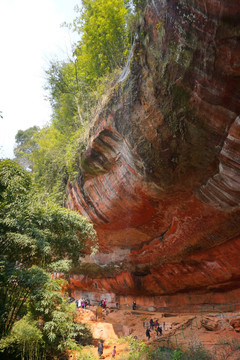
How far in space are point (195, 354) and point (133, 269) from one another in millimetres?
7475

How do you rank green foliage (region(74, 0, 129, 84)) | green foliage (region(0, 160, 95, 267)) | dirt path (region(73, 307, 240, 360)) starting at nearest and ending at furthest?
green foliage (region(0, 160, 95, 267)) → dirt path (region(73, 307, 240, 360)) → green foliage (region(74, 0, 129, 84))

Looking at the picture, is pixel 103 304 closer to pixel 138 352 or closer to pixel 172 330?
pixel 172 330

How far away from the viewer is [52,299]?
8078 mm

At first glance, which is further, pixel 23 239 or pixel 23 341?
pixel 23 239

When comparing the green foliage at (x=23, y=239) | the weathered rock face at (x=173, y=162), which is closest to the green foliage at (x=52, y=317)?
the green foliage at (x=23, y=239)

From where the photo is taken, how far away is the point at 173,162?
353 inches

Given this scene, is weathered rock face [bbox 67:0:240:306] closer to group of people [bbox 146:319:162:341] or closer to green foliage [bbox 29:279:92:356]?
group of people [bbox 146:319:162:341]

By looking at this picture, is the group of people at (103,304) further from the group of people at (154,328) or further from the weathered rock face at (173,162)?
the group of people at (154,328)

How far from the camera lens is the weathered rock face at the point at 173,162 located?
6.30m

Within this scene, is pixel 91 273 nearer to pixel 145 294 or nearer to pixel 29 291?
pixel 145 294

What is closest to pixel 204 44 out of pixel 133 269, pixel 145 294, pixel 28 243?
pixel 28 243

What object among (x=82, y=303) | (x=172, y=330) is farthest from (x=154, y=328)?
(x=82, y=303)

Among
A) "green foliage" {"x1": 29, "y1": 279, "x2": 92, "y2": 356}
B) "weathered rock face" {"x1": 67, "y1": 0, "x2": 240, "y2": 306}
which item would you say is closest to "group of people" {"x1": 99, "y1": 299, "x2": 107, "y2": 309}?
"weathered rock face" {"x1": 67, "y1": 0, "x2": 240, "y2": 306}

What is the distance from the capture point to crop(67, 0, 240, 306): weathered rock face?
20.7 feet
